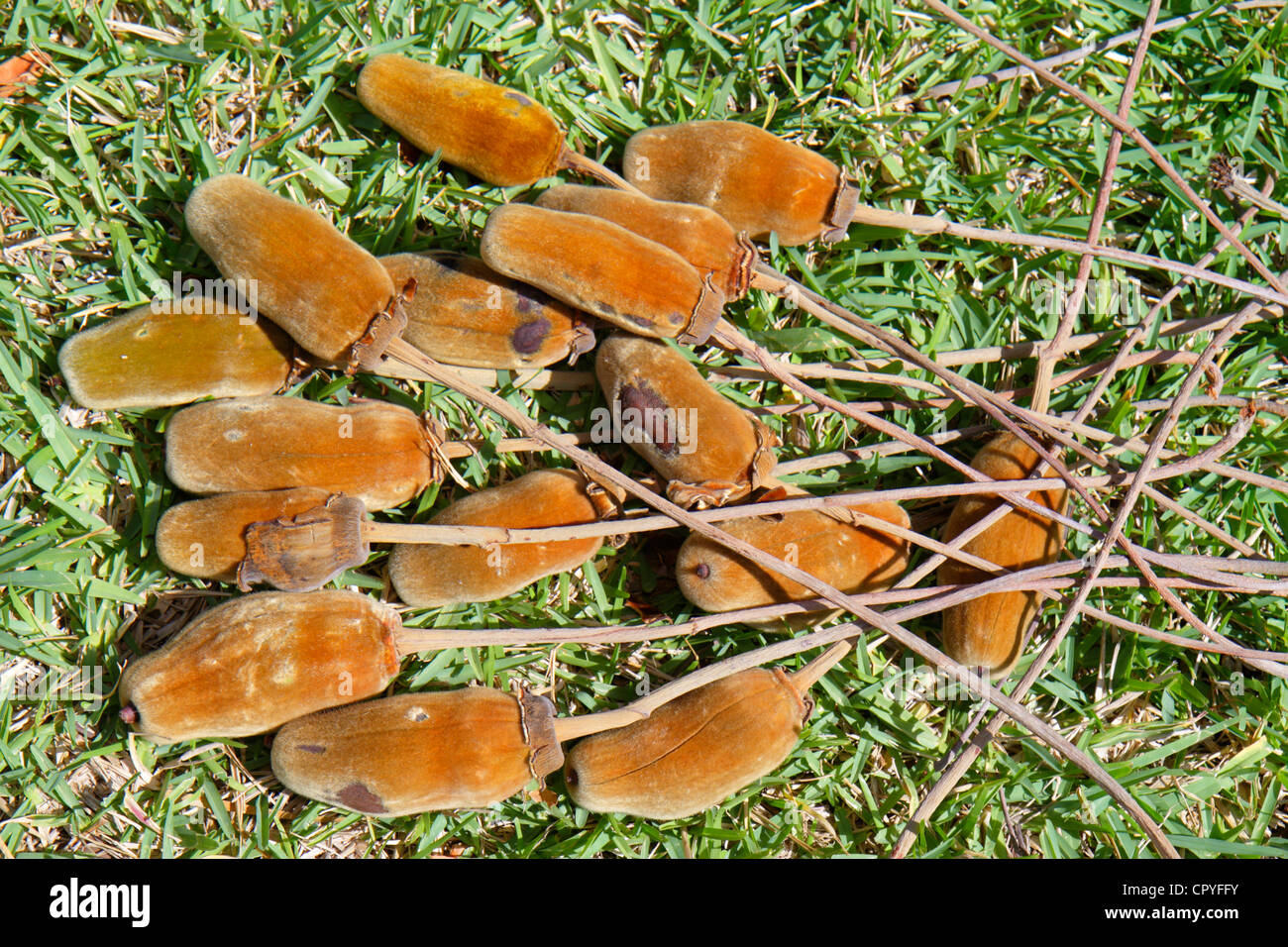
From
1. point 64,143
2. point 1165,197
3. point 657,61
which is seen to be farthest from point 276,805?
point 1165,197

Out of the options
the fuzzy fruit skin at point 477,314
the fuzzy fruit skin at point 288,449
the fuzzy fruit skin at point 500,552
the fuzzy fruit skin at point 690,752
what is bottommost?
the fuzzy fruit skin at point 690,752

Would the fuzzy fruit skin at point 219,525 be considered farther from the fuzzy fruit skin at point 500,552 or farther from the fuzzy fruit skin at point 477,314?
the fuzzy fruit skin at point 477,314

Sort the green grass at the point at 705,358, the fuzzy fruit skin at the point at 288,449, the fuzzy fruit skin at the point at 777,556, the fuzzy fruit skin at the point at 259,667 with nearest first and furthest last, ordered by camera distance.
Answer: the fuzzy fruit skin at the point at 259,667
the fuzzy fruit skin at the point at 288,449
the fuzzy fruit skin at the point at 777,556
the green grass at the point at 705,358

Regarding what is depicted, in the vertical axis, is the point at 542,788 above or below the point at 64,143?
below

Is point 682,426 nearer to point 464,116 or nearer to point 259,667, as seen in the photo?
point 464,116

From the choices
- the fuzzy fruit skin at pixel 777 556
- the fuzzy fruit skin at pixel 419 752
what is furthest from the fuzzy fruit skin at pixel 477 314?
the fuzzy fruit skin at pixel 419 752

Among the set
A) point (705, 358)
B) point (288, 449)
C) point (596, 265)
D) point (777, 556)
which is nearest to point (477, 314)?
point (596, 265)
